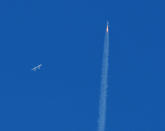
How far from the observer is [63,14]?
3998 mm

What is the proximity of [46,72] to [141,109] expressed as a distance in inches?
45.8

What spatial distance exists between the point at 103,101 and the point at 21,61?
1.05m

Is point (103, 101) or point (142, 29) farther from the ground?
point (142, 29)

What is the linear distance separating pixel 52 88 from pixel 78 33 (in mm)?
703

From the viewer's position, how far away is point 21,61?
155 inches

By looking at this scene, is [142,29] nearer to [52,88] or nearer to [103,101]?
[103,101]

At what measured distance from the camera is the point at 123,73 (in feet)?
12.8

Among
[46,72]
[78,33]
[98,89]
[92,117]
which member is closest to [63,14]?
[78,33]

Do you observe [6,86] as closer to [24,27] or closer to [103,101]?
[24,27]

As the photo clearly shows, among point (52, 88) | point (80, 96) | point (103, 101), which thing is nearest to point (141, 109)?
point (103, 101)

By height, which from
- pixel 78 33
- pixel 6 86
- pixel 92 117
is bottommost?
pixel 92 117

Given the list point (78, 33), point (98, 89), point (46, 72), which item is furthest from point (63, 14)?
point (98, 89)

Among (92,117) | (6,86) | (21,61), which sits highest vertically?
(21,61)

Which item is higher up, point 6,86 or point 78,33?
point 78,33
